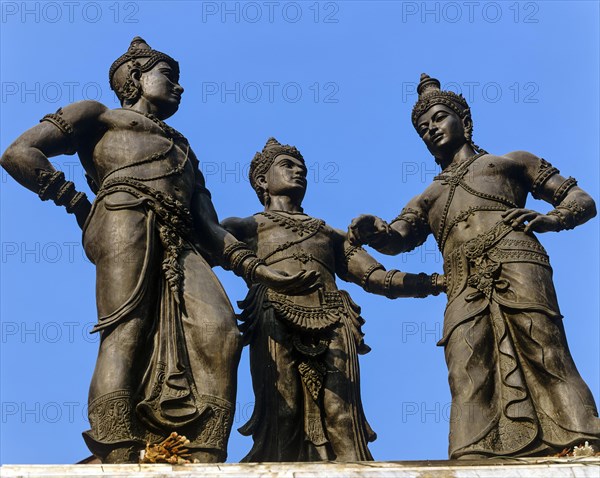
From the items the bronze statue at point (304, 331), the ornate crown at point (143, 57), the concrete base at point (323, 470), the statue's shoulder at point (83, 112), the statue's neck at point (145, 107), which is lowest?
the concrete base at point (323, 470)

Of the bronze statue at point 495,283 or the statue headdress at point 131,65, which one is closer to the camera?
the bronze statue at point 495,283

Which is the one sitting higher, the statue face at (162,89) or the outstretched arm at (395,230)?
the statue face at (162,89)

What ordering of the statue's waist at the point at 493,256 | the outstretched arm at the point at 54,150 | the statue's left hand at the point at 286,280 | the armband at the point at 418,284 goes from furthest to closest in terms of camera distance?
the armband at the point at 418,284, the statue's waist at the point at 493,256, the outstretched arm at the point at 54,150, the statue's left hand at the point at 286,280

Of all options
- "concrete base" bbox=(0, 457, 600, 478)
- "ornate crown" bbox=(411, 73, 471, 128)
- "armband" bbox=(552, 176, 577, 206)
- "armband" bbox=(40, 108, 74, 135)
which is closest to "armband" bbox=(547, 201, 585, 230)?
"armband" bbox=(552, 176, 577, 206)

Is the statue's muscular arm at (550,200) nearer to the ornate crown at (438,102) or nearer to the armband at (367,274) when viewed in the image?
the ornate crown at (438,102)

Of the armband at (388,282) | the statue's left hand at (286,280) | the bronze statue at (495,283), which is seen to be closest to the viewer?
the bronze statue at (495,283)

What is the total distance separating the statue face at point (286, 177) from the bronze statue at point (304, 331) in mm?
11

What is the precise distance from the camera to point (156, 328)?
12.0m

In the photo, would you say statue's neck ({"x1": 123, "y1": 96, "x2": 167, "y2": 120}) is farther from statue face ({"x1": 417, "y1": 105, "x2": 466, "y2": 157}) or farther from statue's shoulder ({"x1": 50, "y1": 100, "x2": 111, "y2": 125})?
statue face ({"x1": 417, "y1": 105, "x2": 466, "y2": 157})

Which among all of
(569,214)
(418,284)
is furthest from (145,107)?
(569,214)

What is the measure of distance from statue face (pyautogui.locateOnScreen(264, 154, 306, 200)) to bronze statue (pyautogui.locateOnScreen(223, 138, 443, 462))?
1cm

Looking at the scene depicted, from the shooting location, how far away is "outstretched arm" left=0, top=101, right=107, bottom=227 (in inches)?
498

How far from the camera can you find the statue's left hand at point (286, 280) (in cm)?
1244

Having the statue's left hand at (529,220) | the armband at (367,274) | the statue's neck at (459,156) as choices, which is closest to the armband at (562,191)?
the statue's left hand at (529,220)
